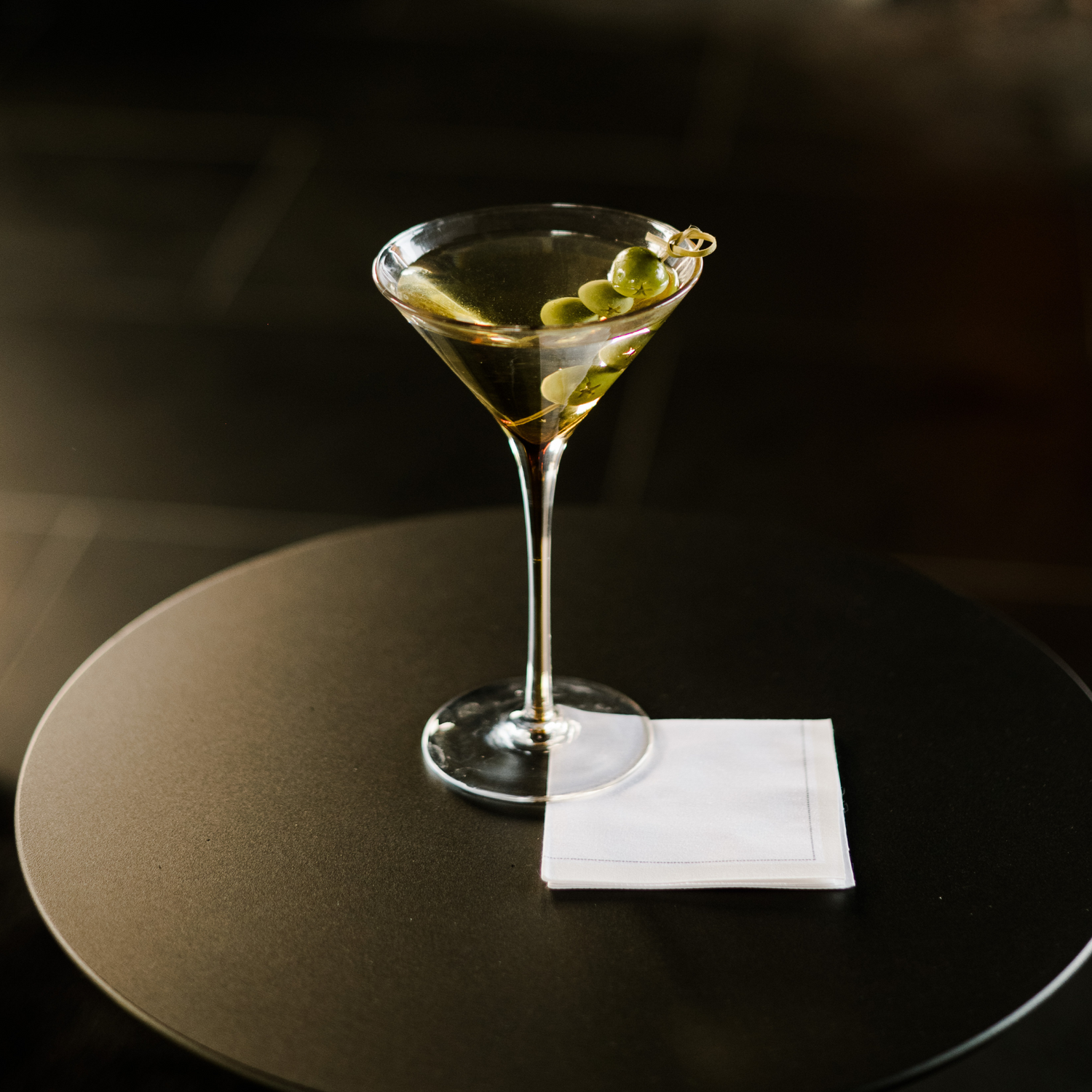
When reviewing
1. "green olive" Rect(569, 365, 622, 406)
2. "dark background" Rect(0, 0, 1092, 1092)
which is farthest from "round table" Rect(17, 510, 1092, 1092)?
"dark background" Rect(0, 0, 1092, 1092)

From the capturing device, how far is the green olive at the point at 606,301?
620mm

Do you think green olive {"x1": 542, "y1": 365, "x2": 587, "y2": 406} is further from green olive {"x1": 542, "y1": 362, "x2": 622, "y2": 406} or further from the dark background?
the dark background

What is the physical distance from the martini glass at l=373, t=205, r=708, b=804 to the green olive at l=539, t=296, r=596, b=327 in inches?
0.5

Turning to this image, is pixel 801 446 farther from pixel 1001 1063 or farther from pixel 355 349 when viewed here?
pixel 1001 1063

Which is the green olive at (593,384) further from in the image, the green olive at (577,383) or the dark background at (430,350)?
the dark background at (430,350)

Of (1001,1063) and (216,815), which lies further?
(1001,1063)

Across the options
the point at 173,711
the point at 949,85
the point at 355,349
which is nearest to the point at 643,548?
the point at 173,711

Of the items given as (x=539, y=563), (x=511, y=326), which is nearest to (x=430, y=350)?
(x=539, y=563)

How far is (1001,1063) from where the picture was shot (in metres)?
1.12

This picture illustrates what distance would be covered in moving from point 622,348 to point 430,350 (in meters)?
1.44

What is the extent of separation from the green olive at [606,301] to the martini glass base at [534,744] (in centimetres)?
24

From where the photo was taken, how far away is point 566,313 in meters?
0.62

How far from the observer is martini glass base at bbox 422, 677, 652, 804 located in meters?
0.71

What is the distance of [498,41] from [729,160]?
2.44ft
